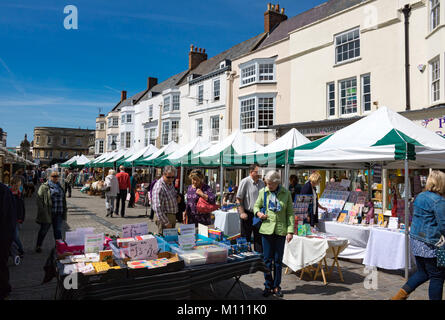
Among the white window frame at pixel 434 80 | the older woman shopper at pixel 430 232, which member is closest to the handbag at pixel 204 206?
the older woman shopper at pixel 430 232

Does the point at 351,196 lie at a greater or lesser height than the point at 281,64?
lesser

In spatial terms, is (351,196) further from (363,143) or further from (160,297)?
(160,297)

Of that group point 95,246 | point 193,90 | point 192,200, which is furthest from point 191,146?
point 193,90

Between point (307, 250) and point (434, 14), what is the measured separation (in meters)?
12.0

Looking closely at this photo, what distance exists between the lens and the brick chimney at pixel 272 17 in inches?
958

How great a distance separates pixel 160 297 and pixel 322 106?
15.3 meters

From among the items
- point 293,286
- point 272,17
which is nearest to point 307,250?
point 293,286

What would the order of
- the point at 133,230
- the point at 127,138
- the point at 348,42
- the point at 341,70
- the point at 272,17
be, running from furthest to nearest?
the point at 127,138 → the point at 272,17 → the point at 341,70 → the point at 348,42 → the point at 133,230

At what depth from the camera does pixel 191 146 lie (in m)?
13.6

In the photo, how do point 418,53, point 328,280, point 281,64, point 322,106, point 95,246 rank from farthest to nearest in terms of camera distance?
1. point 281,64
2. point 322,106
3. point 418,53
4. point 328,280
5. point 95,246

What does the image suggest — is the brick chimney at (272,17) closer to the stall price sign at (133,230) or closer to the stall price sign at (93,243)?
the stall price sign at (133,230)

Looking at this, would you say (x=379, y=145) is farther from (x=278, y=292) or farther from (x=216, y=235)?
(x=216, y=235)

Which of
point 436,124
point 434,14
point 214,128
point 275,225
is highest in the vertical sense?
point 434,14

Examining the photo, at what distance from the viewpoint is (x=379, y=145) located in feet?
18.9
